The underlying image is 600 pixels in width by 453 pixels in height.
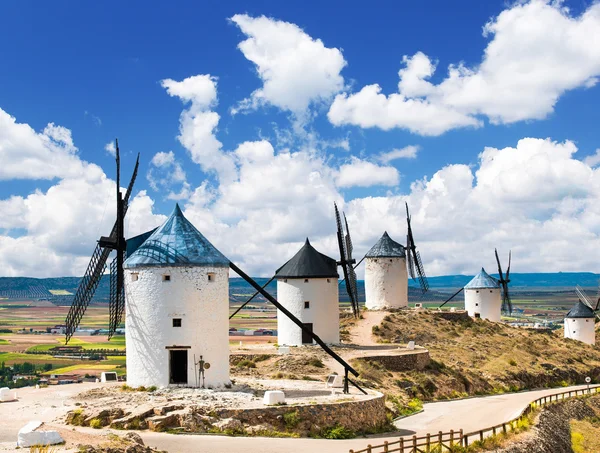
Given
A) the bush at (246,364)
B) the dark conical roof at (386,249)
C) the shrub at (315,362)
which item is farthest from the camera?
the dark conical roof at (386,249)

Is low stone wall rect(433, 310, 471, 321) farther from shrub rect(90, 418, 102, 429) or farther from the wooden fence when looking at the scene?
shrub rect(90, 418, 102, 429)

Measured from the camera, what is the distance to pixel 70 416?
21.3 m

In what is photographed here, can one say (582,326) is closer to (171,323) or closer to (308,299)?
(308,299)

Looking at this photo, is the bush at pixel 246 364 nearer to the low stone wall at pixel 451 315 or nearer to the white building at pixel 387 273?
the white building at pixel 387 273

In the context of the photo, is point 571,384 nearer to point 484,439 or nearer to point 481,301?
point 481,301

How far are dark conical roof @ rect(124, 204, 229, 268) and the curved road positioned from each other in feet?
18.4

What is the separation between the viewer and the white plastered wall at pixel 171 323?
1013 inches

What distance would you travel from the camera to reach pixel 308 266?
1559 inches

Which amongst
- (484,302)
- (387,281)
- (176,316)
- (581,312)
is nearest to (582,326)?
(581,312)

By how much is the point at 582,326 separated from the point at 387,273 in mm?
19979

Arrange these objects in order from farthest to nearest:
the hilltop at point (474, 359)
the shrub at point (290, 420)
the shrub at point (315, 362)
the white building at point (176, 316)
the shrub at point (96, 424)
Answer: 1. the hilltop at point (474, 359)
2. the shrub at point (315, 362)
3. the white building at point (176, 316)
4. the shrub at point (290, 420)
5. the shrub at point (96, 424)

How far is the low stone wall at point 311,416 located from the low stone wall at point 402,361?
11.2 metres

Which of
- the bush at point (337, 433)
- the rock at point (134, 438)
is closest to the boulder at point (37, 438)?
the rock at point (134, 438)

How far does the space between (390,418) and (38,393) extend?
13287 mm
